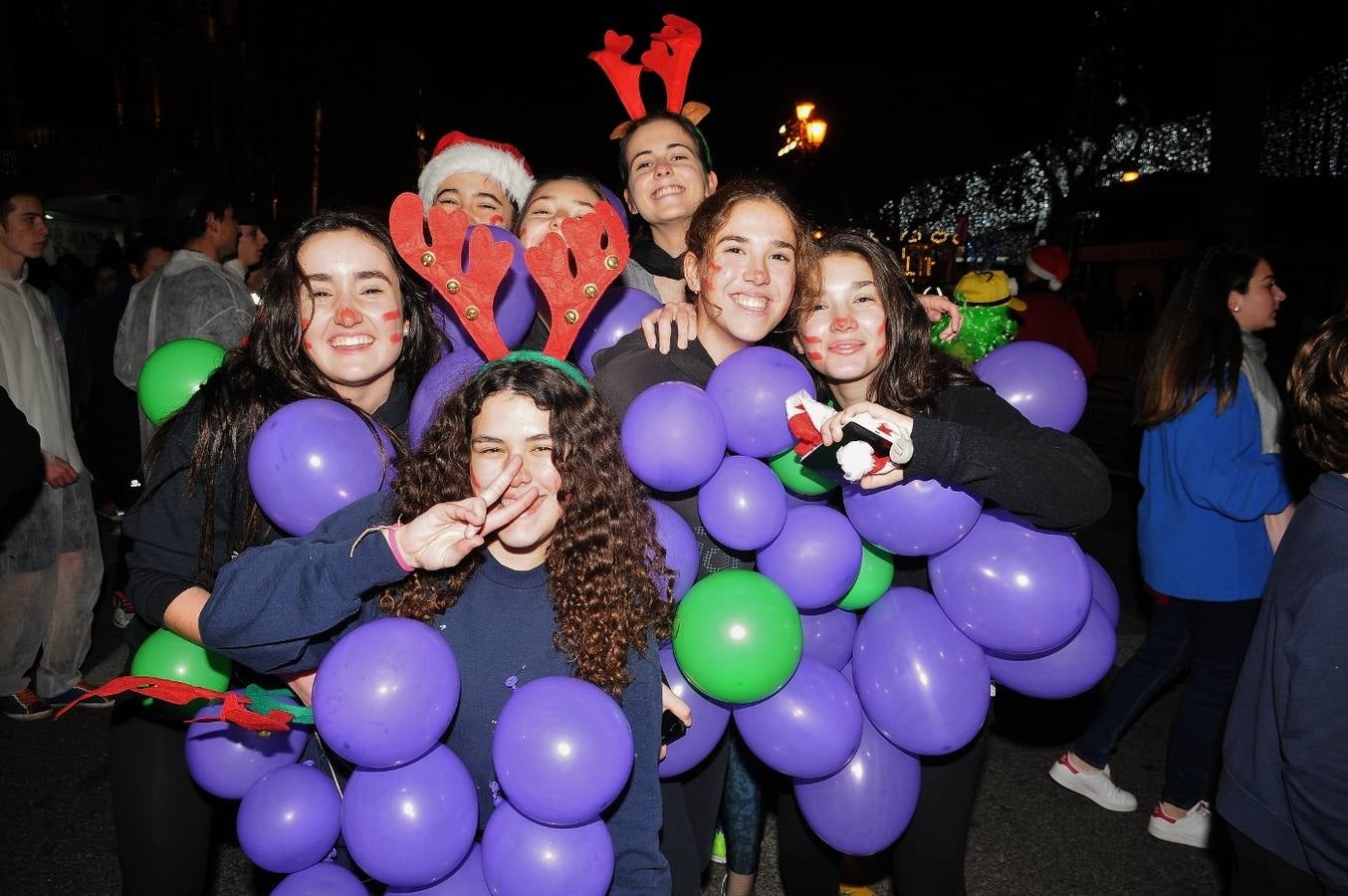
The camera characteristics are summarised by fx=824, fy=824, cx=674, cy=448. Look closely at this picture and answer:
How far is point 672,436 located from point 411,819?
924mm

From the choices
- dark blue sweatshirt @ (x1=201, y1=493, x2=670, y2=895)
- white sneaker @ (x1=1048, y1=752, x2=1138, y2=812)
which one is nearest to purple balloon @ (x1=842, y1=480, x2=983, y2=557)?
dark blue sweatshirt @ (x1=201, y1=493, x2=670, y2=895)

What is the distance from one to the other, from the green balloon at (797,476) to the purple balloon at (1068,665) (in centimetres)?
67

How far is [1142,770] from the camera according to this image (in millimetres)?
3922

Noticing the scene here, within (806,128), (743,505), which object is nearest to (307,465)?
(743,505)

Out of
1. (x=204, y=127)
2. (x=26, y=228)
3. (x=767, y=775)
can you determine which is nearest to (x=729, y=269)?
(x=767, y=775)

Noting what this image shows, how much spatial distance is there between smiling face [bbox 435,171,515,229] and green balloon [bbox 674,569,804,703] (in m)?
1.59

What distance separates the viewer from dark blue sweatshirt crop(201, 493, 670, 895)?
1.54 meters

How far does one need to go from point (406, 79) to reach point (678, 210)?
39.3 meters

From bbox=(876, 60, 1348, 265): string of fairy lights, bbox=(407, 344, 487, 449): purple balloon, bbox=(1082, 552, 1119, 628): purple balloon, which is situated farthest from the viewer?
bbox=(876, 60, 1348, 265): string of fairy lights

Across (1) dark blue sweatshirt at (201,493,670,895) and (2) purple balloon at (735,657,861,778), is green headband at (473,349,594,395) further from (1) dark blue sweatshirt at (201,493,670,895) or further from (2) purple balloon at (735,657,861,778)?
(2) purple balloon at (735,657,861,778)

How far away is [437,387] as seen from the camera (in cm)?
201

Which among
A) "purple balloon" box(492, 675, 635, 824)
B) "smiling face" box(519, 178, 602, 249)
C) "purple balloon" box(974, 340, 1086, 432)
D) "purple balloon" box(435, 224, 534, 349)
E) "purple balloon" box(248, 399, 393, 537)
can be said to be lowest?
"purple balloon" box(492, 675, 635, 824)

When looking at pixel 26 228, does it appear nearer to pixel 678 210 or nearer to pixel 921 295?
pixel 678 210

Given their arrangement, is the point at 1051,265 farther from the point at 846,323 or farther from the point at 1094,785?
the point at 846,323
